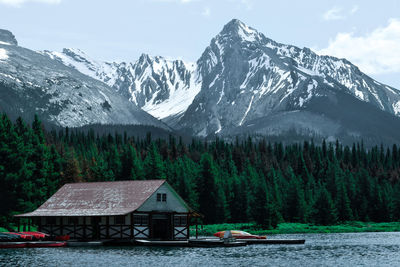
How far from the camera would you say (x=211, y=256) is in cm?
6581

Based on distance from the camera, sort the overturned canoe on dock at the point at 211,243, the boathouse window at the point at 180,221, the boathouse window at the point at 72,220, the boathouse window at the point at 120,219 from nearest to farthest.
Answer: the overturned canoe on dock at the point at 211,243 < the boathouse window at the point at 120,219 < the boathouse window at the point at 72,220 < the boathouse window at the point at 180,221

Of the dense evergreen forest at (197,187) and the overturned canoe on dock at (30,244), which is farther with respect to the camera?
the dense evergreen forest at (197,187)

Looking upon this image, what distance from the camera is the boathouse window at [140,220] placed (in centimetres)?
8419

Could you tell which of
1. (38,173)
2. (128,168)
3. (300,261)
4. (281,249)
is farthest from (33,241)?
(128,168)

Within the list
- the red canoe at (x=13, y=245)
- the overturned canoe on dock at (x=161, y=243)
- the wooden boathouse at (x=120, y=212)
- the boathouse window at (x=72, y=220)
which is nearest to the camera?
the red canoe at (x=13, y=245)

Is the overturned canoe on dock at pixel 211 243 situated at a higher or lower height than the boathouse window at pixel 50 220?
lower

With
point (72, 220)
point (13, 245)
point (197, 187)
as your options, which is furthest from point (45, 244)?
point (197, 187)

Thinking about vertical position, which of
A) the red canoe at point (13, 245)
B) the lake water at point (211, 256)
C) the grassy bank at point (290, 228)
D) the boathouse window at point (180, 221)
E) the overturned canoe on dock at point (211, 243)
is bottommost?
the lake water at point (211, 256)

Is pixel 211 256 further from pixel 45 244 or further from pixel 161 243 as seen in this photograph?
pixel 45 244

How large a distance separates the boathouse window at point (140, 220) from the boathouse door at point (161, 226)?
0.94 metres

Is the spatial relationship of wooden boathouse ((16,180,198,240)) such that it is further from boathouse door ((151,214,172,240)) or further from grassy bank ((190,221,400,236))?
grassy bank ((190,221,400,236))

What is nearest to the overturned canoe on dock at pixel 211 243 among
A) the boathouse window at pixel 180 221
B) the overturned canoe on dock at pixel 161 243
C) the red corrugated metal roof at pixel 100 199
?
the overturned canoe on dock at pixel 161 243

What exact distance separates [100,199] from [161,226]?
346 inches

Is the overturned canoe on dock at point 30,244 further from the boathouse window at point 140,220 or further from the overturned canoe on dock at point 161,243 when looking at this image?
the boathouse window at point 140,220
